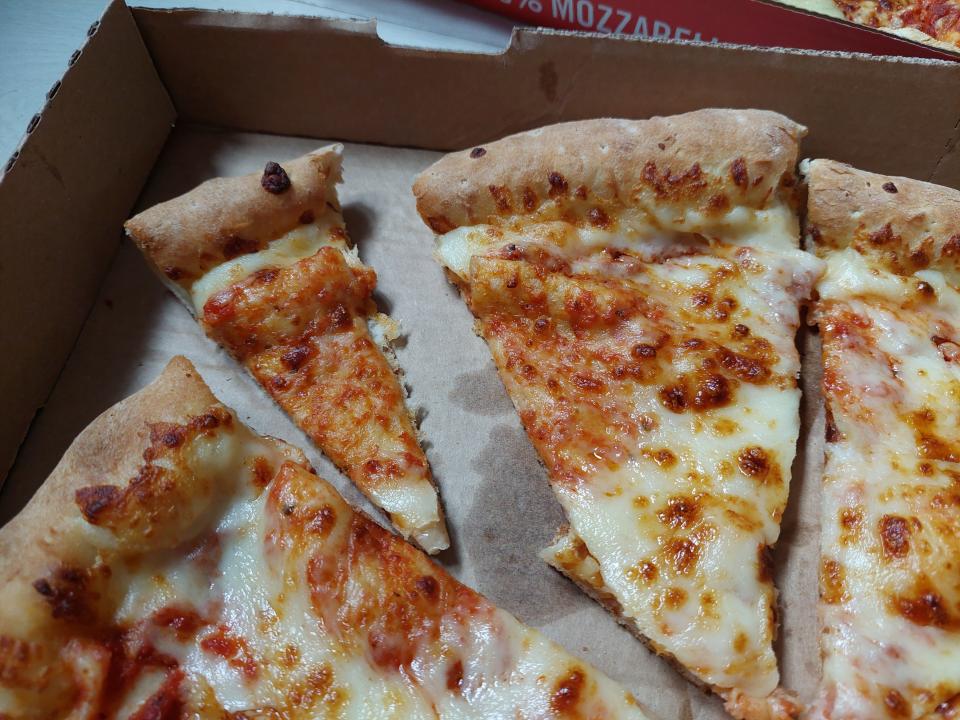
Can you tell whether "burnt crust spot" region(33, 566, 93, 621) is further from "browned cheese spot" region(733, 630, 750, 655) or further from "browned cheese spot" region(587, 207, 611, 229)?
"browned cheese spot" region(587, 207, 611, 229)

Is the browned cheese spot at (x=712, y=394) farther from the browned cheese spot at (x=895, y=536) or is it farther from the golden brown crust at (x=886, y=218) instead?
the golden brown crust at (x=886, y=218)

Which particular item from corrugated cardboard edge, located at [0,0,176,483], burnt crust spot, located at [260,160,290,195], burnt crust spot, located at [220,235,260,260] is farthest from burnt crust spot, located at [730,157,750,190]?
corrugated cardboard edge, located at [0,0,176,483]

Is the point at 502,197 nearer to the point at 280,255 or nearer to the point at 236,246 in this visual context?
the point at 280,255

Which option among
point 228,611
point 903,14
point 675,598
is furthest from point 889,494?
point 903,14

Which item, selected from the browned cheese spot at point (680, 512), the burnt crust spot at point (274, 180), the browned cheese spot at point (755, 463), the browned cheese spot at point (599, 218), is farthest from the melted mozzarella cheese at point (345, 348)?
the browned cheese spot at point (755, 463)

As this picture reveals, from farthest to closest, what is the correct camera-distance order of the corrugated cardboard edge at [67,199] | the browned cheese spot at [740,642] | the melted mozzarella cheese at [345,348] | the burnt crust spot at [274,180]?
the burnt crust spot at [274,180]
the corrugated cardboard edge at [67,199]
the melted mozzarella cheese at [345,348]
the browned cheese spot at [740,642]
